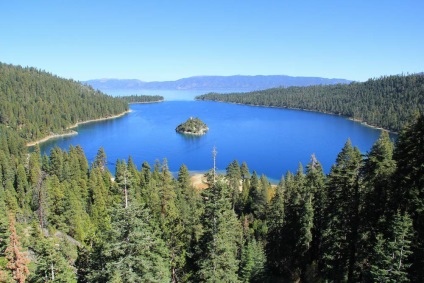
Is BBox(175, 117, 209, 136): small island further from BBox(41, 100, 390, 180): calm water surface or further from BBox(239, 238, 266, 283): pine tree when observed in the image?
BBox(239, 238, 266, 283): pine tree

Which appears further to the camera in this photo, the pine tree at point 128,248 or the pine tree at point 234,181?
the pine tree at point 234,181

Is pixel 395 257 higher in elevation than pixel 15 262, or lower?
higher

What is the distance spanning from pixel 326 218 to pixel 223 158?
98.3 m

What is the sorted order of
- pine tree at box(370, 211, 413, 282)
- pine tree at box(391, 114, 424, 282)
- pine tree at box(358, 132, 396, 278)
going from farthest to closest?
pine tree at box(358, 132, 396, 278) → pine tree at box(391, 114, 424, 282) → pine tree at box(370, 211, 413, 282)

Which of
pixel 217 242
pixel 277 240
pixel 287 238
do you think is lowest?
pixel 277 240

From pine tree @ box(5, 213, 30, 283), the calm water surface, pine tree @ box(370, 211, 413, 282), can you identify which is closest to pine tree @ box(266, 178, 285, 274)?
pine tree @ box(370, 211, 413, 282)

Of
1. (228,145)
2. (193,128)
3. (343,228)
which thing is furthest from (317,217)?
(193,128)

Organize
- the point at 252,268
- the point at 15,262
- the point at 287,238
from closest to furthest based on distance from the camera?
the point at 15,262
the point at 252,268
the point at 287,238

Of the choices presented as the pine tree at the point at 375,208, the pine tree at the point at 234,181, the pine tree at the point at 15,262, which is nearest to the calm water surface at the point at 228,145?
the pine tree at the point at 234,181

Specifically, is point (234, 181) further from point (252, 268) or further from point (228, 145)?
point (228, 145)

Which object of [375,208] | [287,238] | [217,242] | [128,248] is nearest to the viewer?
[128,248]

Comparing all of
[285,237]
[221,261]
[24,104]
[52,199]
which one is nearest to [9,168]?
[52,199]

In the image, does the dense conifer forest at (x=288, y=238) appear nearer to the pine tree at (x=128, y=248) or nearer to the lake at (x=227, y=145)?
the pine tree at (x=128, y=248)

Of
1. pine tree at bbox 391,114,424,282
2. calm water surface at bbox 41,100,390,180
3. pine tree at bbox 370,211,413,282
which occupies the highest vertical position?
pine tree at bbox 391,114,424,282
